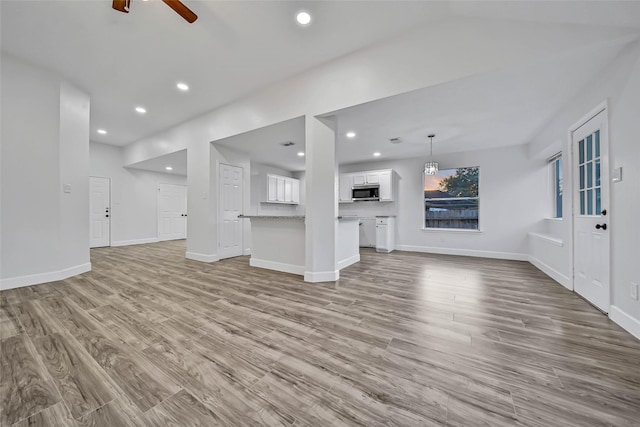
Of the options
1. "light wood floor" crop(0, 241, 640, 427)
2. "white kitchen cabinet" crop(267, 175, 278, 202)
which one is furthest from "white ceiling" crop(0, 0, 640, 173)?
"white kitchen cabinet" crop(267, 175, 278, 202)

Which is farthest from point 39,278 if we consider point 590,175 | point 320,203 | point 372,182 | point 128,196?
point 590,175

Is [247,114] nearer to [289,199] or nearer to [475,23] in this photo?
[475,23]

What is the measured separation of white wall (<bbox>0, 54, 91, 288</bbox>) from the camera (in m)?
3.15

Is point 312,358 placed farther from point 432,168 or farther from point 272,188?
point 272,188

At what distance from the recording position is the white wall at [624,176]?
6.44ft

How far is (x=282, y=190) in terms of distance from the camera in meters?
7.68

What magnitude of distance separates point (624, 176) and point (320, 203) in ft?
10.0

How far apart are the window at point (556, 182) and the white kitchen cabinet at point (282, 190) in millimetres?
6583

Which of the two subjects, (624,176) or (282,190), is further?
(282,190)

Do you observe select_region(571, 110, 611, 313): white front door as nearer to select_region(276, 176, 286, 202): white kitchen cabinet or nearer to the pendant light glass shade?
the pendant light glass shade

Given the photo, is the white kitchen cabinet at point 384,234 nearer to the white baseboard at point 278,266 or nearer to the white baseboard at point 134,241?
the white baseboard at point 278,266

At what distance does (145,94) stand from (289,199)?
15.3ft

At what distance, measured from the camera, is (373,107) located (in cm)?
315

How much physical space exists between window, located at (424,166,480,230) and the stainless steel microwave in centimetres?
126
